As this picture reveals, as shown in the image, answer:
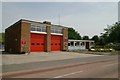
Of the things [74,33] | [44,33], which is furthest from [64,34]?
[74,33]

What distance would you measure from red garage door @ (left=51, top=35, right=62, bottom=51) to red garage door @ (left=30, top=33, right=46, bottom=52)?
10.3ft

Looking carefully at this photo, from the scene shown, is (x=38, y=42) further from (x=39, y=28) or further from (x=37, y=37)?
(x=39, y=28)

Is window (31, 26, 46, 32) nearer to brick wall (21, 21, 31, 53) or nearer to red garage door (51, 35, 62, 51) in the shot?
brick wall (21, 21, 31, 53)

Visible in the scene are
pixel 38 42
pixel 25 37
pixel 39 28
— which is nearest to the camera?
pixel 25 37

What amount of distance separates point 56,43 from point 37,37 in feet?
21.7

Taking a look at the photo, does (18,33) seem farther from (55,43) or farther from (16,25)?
(55,43)

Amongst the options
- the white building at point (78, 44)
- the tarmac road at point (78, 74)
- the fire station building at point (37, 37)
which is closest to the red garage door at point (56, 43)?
the fire station building at point (37, 37)

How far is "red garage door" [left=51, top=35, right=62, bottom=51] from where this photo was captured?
51812 millimetres

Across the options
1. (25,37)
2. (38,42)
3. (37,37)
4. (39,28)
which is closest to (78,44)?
(39,28)

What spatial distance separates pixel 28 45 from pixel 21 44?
4.70 ft

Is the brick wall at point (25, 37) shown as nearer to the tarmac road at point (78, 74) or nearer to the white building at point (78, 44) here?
the white building at point (78, 44)

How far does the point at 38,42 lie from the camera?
47750mm

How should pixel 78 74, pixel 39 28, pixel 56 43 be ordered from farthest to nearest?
pixel 56 43
pixel 39 28
pixel 78 74

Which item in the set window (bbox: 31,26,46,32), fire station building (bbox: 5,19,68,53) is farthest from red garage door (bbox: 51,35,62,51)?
window (bbox: 31,26,46,32)
